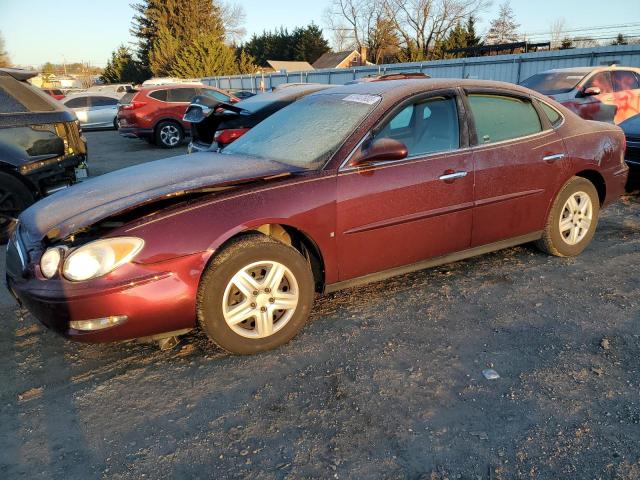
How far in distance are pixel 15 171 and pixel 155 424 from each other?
13.8 feet

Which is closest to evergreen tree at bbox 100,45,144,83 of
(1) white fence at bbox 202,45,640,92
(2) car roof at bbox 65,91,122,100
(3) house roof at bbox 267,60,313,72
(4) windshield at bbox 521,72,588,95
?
(3) house roof at bbox 267,60,313,72

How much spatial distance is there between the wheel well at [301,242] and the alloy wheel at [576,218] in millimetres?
2309

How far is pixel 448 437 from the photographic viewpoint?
2266mm

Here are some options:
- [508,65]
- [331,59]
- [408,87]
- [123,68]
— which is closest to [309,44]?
[331,59]

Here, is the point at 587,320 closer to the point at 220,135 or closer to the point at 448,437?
the point at 448,437

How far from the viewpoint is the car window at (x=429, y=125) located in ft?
12.0

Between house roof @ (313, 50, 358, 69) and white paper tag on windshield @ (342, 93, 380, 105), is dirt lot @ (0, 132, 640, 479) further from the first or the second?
house roof @ (313, 50, 358, 69)

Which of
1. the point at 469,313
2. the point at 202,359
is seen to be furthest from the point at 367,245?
the point at 202,359

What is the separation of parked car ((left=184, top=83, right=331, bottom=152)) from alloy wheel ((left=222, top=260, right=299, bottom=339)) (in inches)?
159

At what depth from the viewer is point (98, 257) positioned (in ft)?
8.56

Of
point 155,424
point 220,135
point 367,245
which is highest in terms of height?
point 220,135

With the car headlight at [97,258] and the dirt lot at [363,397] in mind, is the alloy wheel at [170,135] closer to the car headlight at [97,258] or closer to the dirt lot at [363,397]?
the dirt lot at [363,397]

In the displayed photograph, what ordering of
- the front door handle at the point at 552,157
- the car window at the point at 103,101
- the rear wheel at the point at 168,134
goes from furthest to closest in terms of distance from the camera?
the car window at the point at 103,101, the rear wheel at the point at 168,134, the front door handle at the point at 552,157

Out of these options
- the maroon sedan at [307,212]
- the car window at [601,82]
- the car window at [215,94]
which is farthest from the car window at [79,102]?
the maroon sedan at [307,212]
